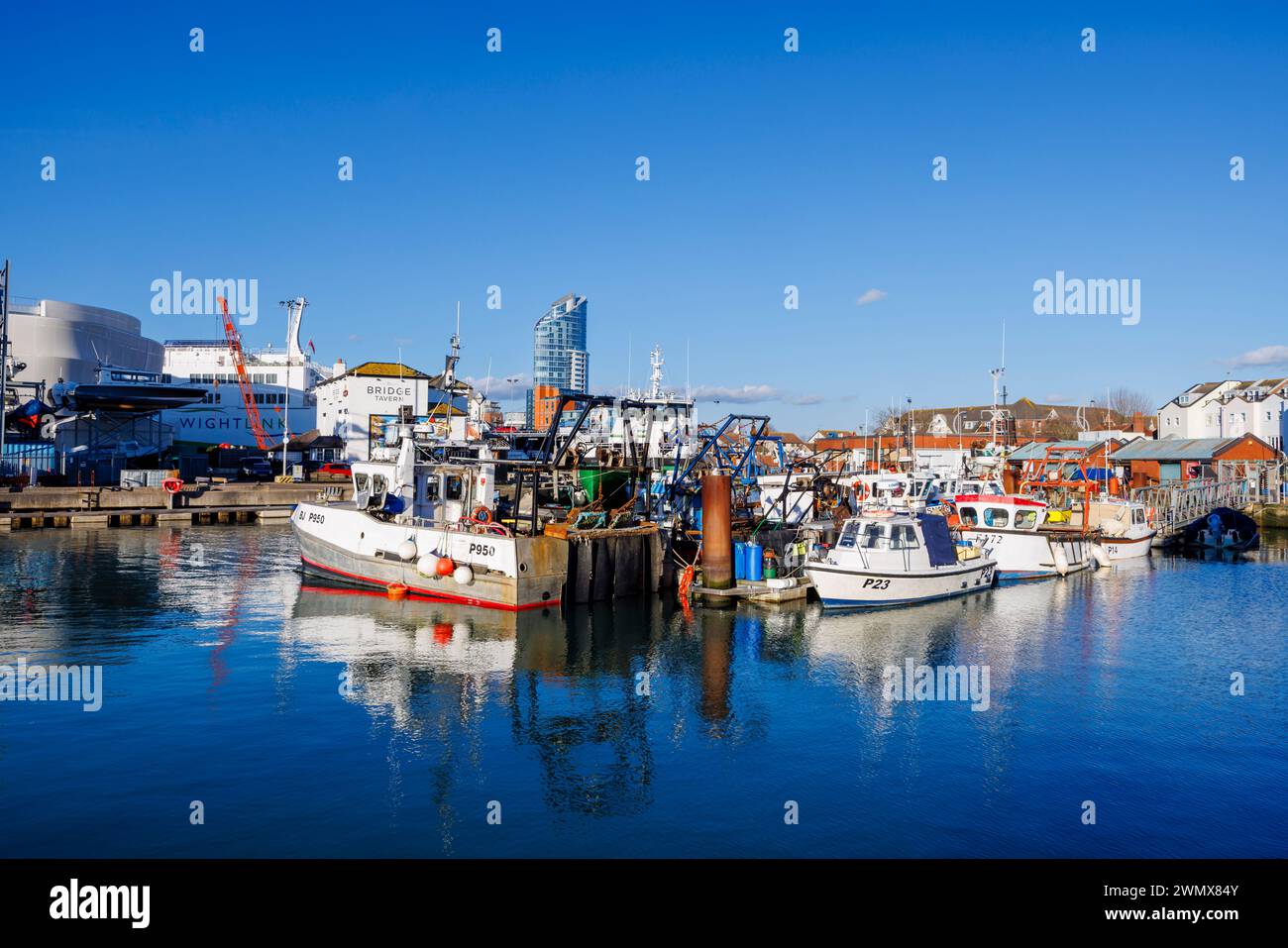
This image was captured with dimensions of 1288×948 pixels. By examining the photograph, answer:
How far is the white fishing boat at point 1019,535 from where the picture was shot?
3972 centimetres

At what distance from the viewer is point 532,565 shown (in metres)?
29.6

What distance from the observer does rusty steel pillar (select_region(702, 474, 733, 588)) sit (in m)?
30.9

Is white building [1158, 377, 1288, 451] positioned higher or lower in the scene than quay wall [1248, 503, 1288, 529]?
higher

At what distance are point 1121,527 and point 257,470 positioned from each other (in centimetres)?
6913

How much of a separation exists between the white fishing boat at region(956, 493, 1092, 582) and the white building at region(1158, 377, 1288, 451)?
49.0 meters

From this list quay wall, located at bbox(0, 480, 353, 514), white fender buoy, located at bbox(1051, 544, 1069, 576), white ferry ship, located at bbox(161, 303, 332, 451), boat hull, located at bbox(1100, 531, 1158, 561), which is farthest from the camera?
white ferry ship, located at bbox(161, 303, 332, 451)

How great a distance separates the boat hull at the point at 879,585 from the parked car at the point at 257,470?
60.8 metres

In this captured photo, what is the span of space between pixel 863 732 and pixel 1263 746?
303 inches

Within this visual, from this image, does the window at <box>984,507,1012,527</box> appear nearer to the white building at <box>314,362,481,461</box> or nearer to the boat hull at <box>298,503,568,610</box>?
the boat hull at <box>298,503,568,610</box>

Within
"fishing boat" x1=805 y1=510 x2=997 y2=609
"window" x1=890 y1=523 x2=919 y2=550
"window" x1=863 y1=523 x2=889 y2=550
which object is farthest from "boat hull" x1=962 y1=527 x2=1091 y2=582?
"window" x1=863 y1=523 x2=889 y2=550

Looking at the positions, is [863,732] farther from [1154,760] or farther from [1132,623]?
[1132,623]

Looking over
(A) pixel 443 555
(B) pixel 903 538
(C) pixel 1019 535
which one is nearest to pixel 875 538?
(B) pixel 903 538

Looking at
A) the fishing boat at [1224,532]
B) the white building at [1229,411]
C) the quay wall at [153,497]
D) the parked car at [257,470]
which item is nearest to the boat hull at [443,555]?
the quay wall at [153,497]

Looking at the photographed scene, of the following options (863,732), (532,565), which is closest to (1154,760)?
(863,732)
